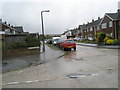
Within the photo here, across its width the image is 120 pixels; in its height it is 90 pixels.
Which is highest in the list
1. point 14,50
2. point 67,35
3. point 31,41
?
point 67,35

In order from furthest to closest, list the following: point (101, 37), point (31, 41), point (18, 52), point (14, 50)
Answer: point (101, 37) → point (31, 41) → point (18, 52) → point (14, 50)

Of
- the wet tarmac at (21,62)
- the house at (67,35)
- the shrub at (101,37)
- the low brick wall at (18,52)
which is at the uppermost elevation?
the house at (67,35)

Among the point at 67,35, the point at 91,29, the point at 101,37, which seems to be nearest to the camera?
the point at 101,37

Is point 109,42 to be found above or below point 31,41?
below

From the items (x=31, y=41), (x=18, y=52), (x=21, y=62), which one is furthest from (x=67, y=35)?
(x=21, y=62)

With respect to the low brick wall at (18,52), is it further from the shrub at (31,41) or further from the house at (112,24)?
the house at (112,24)

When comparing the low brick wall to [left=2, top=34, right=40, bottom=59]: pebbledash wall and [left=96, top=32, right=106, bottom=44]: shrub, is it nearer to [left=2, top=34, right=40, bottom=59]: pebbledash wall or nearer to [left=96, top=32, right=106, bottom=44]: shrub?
[left=2, top=34, right=40, bottom=59]: pebbledash wall

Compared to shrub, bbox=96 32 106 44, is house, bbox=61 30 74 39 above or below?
above

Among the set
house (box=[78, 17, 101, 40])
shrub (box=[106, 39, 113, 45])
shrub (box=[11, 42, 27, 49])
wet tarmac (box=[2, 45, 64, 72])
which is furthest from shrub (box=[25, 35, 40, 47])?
house (box=[78, 17, 101, 40])

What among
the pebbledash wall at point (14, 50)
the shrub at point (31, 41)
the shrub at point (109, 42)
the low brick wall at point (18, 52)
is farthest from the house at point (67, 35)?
the low brick wall at point (18, 52)

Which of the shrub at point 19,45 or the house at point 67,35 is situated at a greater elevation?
the house at point 67,35

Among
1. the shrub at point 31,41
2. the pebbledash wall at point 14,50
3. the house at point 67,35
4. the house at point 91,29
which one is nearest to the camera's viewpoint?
the pebbledash wall at point 14,50

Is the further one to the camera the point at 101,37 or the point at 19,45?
the point at 101,37

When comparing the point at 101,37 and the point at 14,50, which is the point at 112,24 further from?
the point at 14,50
